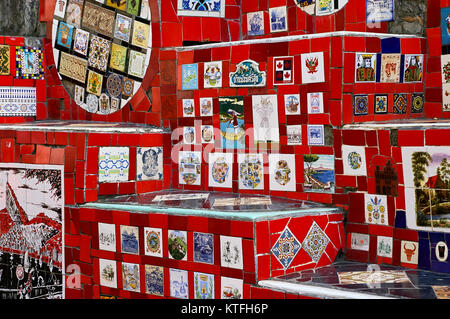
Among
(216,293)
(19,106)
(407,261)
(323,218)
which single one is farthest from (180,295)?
(19,106)

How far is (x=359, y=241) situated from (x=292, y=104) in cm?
126

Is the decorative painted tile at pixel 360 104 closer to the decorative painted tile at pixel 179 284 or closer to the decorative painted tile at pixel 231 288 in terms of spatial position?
the decorative painted tile at pixel 231 288

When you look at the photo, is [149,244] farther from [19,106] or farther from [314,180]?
[19,106]

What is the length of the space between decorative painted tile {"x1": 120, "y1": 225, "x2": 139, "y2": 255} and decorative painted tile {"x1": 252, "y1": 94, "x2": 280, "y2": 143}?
1.34 metres

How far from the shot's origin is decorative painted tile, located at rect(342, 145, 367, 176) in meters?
4.83

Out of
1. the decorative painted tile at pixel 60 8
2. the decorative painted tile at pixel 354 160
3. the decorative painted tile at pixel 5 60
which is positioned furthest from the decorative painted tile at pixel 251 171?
the decorative painted tile at pixel 5 60

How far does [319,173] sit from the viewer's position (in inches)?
200

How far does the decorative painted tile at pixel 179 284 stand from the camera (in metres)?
4.66

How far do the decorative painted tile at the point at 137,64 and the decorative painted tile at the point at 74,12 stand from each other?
77 cm

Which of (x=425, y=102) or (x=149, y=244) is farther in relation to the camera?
(x=425, y=102)

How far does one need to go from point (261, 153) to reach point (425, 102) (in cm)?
145

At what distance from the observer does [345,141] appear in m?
4.93

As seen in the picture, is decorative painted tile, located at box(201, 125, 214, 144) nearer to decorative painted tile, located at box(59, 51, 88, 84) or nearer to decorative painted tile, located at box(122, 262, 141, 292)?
decorative painted tile, located at box(122, 262, 141, 292)

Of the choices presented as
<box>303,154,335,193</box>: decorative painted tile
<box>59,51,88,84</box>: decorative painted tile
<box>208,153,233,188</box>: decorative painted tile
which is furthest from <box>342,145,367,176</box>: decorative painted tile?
<box>59,51,88,84</box>: decorative painted tile
